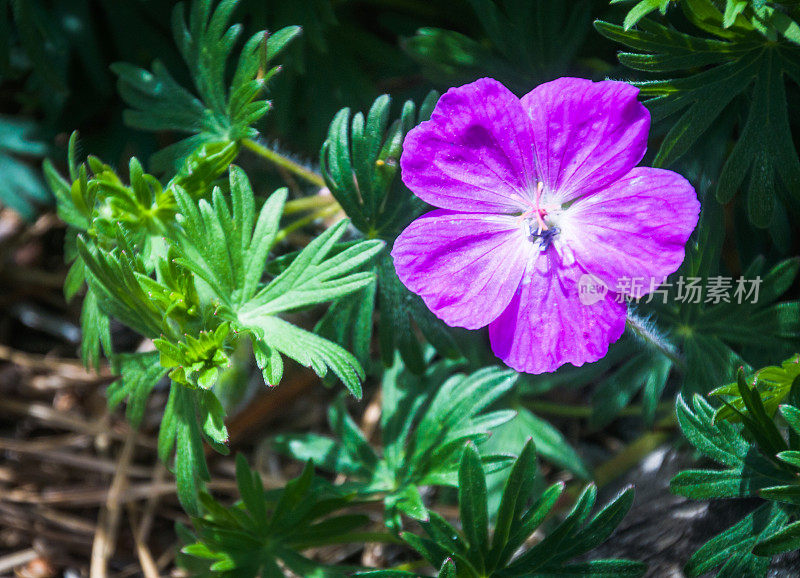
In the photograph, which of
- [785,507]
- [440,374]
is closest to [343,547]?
[440,374]

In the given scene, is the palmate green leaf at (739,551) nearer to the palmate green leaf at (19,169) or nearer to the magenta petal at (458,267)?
the magenta petal at (458,267)

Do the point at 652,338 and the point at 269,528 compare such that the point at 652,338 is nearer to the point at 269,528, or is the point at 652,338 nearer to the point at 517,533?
the point at 517,533

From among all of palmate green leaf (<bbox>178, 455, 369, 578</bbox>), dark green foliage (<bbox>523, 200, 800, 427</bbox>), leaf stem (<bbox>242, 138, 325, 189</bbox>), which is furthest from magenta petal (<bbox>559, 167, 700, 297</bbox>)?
palmate green leaf (<bbox>178, 455, 369, 578</bbox>)

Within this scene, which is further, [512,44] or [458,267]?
[512,44]

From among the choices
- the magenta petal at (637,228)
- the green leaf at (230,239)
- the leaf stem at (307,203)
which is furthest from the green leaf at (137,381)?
the magenta petal at (637,228)

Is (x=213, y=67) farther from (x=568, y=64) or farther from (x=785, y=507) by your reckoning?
(x=785, y=507)

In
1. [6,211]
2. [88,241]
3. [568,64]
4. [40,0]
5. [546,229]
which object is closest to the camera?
[546,229]

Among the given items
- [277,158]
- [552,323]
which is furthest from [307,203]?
[552,323]
